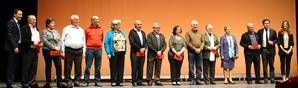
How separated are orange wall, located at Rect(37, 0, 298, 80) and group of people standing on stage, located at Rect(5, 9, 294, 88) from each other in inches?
67.6

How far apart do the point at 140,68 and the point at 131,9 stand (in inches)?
104

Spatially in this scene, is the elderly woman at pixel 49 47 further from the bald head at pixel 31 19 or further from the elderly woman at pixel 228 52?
the elderly woman at pixel 228 52

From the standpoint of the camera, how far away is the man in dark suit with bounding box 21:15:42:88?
25.8 ft

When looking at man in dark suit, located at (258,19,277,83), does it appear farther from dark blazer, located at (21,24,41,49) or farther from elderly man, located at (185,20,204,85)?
dark blazer, located at (21,24,41,49)

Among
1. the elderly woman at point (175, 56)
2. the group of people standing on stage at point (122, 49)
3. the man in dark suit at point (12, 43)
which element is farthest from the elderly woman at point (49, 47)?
the elderly woman at point (175, 56)

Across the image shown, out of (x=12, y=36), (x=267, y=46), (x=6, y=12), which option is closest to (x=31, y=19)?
(x=12, y=36)

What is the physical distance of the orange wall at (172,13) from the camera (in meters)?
11.3

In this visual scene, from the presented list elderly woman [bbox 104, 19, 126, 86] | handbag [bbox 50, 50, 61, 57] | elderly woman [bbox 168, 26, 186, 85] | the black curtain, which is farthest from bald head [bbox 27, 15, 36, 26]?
elderly woman [bbox 168, 26, 186, 85]

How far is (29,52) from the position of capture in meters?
7.88

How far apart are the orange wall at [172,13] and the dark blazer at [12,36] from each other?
3437mm

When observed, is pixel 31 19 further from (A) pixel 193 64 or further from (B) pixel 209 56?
(B) pixel 209 56

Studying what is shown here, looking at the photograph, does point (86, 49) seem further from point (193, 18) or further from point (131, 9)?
point (193, 18)

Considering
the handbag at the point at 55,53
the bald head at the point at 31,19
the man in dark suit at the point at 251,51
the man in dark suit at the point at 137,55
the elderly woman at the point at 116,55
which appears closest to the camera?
the bald head at the point at 31,19

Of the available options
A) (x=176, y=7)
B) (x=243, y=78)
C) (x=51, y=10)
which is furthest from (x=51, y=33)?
(x=243, y=78)
